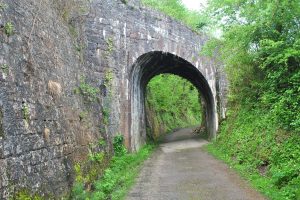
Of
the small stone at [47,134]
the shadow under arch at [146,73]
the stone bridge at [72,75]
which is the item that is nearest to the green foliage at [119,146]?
the stone bridge at [72,75]

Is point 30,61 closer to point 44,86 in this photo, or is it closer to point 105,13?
point 44,86

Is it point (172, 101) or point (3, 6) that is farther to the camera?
point (172, 101)

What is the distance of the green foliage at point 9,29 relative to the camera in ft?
18.1

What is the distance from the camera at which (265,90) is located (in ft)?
36.0

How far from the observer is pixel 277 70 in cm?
1020

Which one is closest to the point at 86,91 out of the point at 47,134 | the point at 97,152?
the point at 97,152

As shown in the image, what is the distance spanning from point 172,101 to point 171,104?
34 centimetres

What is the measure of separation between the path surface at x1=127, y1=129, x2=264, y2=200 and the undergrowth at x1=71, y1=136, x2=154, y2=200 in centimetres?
26

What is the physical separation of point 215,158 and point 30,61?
7793 millimetres

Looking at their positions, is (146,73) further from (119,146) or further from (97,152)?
(97,152)

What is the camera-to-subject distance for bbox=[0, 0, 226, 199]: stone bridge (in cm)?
521

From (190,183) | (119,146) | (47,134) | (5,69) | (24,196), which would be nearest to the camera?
(24,196)

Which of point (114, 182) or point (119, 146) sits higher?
point (119, 146)

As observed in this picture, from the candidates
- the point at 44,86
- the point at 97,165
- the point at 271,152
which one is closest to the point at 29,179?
the point at 44,86
